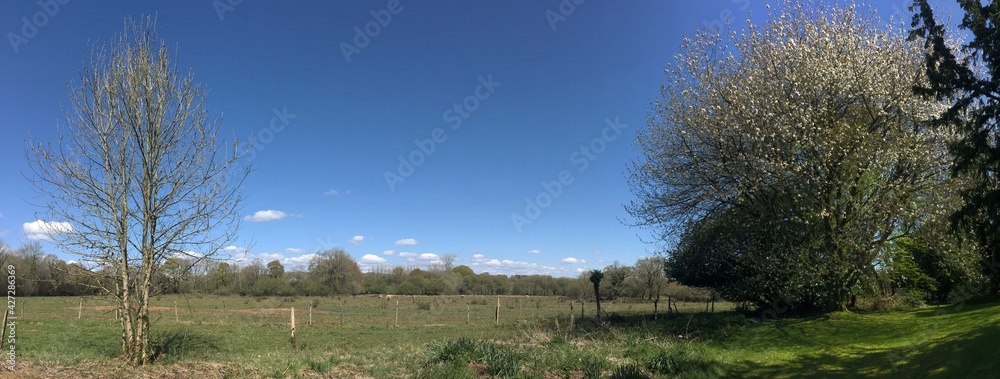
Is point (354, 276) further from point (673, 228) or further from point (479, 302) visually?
point (673, 228)

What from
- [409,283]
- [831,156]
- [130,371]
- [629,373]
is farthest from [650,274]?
[409,283]

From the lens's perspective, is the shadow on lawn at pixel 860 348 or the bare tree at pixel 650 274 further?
the bare tree at pixel 650 274

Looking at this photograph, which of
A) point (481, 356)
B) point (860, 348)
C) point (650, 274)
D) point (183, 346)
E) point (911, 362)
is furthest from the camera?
point (650, 274)

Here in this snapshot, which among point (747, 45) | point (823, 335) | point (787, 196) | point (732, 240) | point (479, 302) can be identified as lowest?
point (479, 302)

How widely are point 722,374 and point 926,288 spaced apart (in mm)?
13215

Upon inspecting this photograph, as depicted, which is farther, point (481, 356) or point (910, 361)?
point (481, 356)

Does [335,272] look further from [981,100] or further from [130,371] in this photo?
[981,100]

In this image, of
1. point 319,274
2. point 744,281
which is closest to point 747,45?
point 744,281

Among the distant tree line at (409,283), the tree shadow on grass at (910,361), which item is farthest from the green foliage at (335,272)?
the tree shadow on grass at (910,361)

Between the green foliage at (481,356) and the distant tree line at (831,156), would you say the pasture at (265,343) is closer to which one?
the green foliage at (481,356)

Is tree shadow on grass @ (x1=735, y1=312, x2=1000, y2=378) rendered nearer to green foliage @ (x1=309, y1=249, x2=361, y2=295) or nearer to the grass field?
the grass field

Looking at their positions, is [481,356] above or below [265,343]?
above

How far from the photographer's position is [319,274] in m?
76.4

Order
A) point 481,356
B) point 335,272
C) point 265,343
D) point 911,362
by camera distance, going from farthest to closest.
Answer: point 335,272, point 265,343, point 481,356, point 911,362
